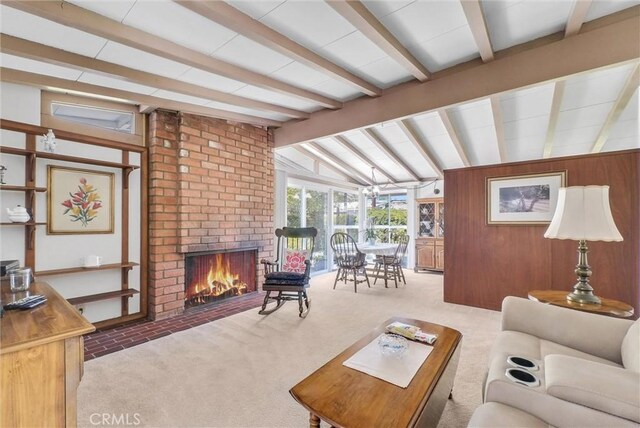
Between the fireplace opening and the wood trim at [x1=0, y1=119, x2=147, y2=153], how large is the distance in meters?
1.49

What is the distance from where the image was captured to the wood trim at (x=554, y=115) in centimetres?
310

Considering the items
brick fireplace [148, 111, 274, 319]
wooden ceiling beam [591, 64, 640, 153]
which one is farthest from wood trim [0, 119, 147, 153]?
wooden ceiling beam [591, 64, 640, 153]

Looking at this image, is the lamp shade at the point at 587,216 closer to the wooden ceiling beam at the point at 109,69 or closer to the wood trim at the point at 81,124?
the wooden ceiling beam at the point at 109,69

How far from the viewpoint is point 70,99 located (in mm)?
2938

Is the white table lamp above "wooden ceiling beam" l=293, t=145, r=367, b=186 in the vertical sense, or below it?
below

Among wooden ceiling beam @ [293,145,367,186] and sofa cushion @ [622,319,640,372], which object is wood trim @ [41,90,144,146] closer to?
wooden ceiling beam @ [293,145,367,186]

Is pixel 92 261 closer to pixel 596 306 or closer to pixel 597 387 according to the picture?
pixel 597 387

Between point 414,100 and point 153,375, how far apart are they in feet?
11.9

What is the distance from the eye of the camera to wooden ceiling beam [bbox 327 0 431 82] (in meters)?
1.91

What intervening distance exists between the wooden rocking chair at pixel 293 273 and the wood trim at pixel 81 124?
7.20 feet

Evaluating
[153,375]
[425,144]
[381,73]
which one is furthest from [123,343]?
[425,144]

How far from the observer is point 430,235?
687cm

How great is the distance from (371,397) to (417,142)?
4374 mm

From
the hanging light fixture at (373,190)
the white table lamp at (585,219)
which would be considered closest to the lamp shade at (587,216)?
the white table lamp at (585,219)
